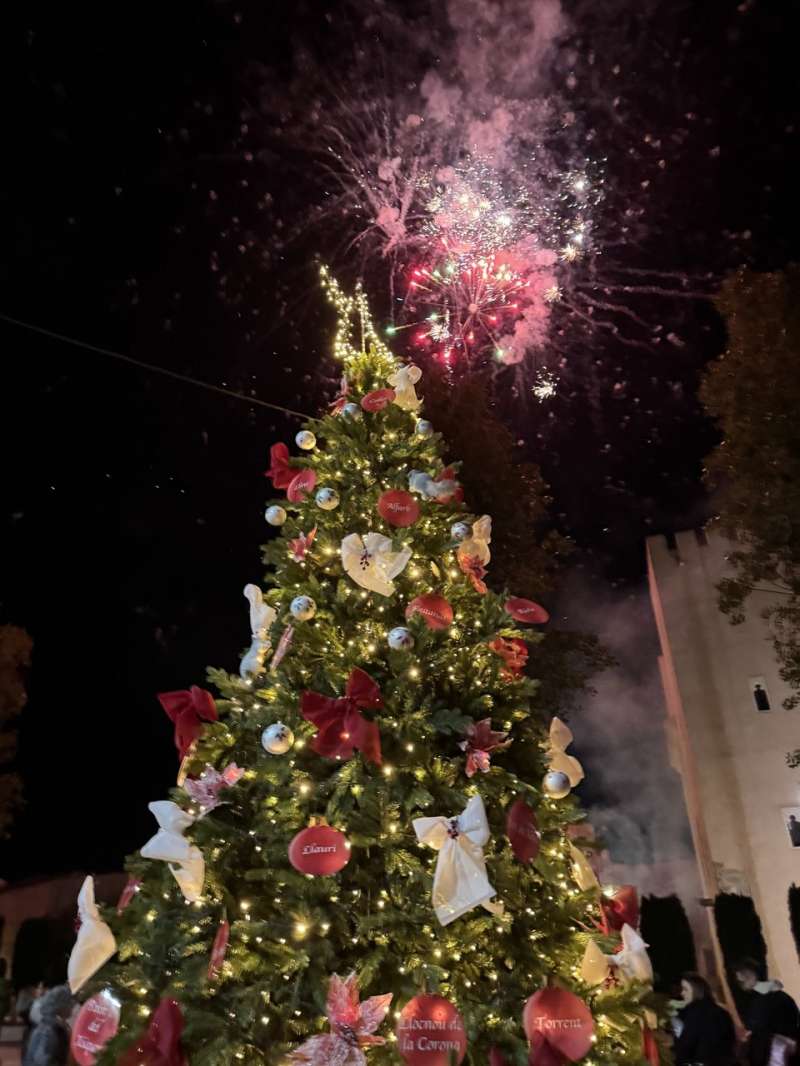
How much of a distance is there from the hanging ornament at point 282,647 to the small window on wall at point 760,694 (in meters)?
15.0

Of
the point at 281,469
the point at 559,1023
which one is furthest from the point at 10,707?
the point at 559,1023

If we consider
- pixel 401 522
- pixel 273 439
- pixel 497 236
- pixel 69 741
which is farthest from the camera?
pixel 69 741

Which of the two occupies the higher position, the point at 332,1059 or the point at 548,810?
the point at 548,810

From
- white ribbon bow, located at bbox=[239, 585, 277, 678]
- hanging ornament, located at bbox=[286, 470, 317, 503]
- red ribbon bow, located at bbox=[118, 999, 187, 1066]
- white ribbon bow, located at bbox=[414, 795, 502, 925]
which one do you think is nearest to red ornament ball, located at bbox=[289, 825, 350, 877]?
white ribbon bow, located at bbox=[414, 795, 502, 925]

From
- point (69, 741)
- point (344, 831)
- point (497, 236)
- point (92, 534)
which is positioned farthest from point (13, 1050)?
point (497, 236)

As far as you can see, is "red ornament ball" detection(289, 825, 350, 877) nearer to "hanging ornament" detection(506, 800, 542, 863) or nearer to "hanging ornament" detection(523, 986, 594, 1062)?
"hanging ornament" detection(506, 800, 542, 863)

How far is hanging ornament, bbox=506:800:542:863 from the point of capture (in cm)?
291

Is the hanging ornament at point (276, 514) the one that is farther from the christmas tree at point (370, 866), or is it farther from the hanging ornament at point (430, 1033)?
the hanging ornament at point (430, 1033)

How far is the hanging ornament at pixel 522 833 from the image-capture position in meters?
2.91

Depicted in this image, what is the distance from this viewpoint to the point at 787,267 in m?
9.79

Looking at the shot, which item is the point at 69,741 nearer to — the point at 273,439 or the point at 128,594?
Answer: the point at 128,594

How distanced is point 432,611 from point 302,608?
2.10 feet

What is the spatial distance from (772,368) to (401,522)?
7.69m

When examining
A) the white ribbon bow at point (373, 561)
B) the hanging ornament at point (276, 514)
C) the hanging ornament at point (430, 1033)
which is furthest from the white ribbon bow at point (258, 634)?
the hanging ornament at point (430, 1033)
